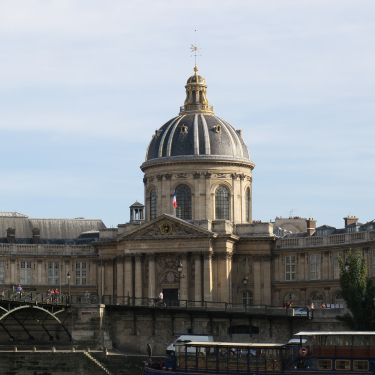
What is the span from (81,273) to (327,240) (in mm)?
28158

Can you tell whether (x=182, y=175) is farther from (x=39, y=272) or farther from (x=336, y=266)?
(x=336, y=266)

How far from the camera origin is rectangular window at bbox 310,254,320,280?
121375 millimetres

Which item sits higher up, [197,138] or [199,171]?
[197,138]

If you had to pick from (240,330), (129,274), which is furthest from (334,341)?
(129,274)

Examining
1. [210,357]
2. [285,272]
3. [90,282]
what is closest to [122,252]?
[90,282]

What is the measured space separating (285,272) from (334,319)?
23353 millimetres

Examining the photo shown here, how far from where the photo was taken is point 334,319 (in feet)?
328

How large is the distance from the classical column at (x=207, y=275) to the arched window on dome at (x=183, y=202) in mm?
9180

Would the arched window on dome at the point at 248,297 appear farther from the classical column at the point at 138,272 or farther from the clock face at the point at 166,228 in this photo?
the classical column at the point at 138,272

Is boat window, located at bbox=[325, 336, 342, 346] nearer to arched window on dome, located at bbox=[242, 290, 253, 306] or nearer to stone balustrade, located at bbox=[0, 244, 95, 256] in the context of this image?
arched window on dome, located at bbox=[242, 290, 253, 306]

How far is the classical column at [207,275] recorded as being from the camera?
117m

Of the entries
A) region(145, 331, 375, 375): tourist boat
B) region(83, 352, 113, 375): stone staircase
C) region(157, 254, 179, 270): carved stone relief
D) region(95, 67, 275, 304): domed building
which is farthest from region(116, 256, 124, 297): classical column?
region(145, 331, 375, 375): tourist boat

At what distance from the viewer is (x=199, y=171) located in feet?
413

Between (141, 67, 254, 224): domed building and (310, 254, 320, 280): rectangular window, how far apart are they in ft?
31.6
